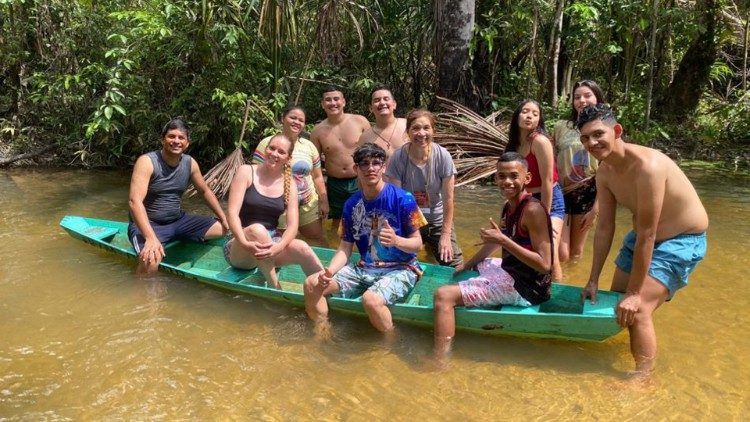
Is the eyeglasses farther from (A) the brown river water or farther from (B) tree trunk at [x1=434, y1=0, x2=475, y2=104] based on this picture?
(B) tree trunk at [x1=434, y1=0, x2=475, y2=104]

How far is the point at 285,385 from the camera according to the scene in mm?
3537

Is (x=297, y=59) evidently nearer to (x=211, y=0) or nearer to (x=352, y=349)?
(x=211, y=0)

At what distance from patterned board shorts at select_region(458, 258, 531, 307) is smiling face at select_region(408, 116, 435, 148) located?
113cm

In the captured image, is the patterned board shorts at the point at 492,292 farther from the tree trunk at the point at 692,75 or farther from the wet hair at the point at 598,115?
the tree trunk at the point at 692,75

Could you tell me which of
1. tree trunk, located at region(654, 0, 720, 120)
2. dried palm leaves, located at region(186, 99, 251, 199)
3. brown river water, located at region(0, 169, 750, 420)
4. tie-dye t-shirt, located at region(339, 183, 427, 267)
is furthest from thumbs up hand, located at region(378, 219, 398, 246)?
tree trunk, located at region(654, 0, 720, 120)

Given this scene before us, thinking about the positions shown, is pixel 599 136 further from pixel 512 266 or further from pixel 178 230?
pixel 178 230

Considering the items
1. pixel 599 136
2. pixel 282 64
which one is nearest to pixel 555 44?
pixel 282 64

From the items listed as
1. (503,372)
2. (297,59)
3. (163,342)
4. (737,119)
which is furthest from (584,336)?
(737,119)

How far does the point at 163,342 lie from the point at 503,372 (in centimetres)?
222

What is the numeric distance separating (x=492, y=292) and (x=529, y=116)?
4.80ft

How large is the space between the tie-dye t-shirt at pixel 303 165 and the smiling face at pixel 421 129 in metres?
1.31

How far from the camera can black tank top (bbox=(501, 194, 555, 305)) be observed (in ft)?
12.4

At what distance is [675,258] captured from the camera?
3.37 meters

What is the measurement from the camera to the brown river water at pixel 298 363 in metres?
3.28
